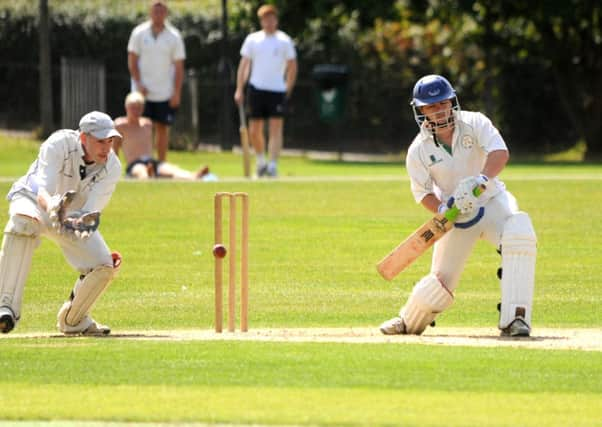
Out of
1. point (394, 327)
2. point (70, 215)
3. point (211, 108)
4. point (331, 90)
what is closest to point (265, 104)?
point (331, 90)

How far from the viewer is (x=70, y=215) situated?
9.89 m

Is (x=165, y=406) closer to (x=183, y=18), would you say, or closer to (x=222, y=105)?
(x=222, y=105)

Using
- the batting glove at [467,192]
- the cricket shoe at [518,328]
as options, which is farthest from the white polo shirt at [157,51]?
the cricket shoe at [518,328]

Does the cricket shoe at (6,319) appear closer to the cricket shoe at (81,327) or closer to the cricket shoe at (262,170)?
the cricket shoe at (81,327)

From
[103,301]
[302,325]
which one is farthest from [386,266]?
[103,301]

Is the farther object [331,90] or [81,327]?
[331,90]

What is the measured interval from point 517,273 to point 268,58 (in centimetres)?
1045

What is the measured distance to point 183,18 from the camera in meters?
30.2

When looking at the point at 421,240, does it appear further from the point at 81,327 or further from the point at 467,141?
the point at 81,327

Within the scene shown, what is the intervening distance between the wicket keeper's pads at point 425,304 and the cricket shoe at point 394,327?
0.08 feet

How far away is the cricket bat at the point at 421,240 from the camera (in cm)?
993

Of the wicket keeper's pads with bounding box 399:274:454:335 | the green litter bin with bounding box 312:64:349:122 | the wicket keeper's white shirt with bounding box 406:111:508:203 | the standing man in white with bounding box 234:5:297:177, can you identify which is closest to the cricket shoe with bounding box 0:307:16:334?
the wicket keeper's pads with bounding box 399:274:454:335

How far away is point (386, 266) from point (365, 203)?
7.20 m

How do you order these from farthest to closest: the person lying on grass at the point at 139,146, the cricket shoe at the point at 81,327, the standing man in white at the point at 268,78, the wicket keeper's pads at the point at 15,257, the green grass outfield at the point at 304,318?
the standing man in white at the point at 268,78
the person lying on grass at the point at 139,146
the cricket shoe at the point at 81,327
the wicket keeper's pads at the point at 15,257
the green grass outfield at the point at 304,318
